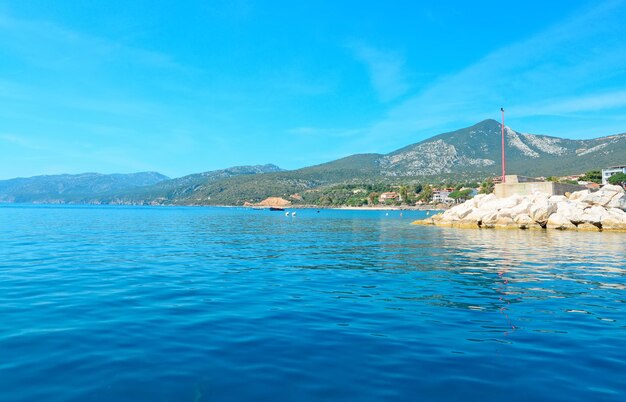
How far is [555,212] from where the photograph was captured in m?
55.1

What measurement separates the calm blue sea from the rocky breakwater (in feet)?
128

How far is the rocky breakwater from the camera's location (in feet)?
170

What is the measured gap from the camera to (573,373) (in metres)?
7.45

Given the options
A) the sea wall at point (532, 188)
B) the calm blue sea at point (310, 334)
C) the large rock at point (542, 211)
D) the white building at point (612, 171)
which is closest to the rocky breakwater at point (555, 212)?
the large rock at point (542, 211)

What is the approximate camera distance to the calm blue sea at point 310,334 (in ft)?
22.1

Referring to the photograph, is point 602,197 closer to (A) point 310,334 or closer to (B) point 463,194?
(A) point 310,334

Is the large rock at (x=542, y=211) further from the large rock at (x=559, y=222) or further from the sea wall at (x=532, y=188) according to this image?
the sea wall at (x=532, y=188)

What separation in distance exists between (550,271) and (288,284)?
521 inches

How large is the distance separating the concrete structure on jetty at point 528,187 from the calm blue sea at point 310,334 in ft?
157

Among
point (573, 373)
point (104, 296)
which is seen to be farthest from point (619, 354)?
point (104, 296)

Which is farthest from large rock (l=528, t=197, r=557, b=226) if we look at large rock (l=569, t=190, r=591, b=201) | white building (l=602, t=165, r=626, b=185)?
white building (l=602, t=165, r=626, b=185)

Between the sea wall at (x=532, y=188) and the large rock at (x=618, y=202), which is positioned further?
the sea wall at (x=532, y=188)

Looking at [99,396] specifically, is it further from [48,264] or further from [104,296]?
[48,264]

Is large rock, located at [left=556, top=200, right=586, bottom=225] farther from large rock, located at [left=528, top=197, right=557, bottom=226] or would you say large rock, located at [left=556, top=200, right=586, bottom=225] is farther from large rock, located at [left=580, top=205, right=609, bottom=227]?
large rock, located at [left=528, top=197, right=557, bottom=226]
